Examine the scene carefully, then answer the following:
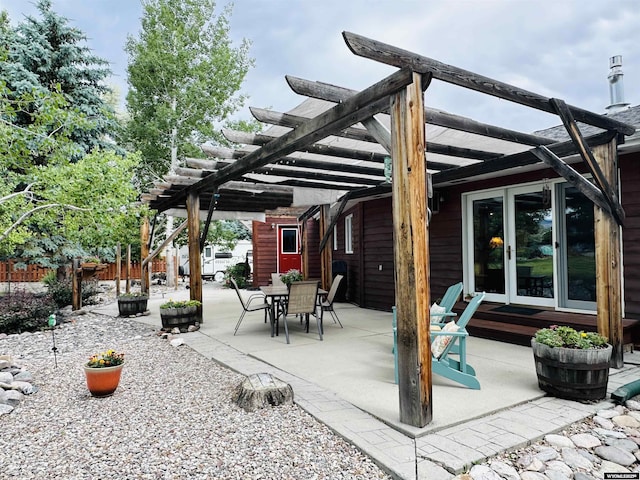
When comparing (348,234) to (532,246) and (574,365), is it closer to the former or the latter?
(532,246)

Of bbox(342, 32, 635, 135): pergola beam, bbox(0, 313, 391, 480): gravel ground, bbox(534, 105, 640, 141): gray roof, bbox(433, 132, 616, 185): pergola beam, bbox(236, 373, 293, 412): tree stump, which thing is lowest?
bbox(0, 313, 391, 480): gravel ground

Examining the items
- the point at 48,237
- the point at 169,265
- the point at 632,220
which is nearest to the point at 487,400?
the point at 632,220

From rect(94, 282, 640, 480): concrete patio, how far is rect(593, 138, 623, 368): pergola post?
1.10 ft

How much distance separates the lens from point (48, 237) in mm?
10789

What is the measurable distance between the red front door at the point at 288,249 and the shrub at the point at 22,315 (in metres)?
7.38

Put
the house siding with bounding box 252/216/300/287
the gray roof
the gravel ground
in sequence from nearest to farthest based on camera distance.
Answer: the gravel ground < the gray roof < the house siding with bounding box 252/216/300/287

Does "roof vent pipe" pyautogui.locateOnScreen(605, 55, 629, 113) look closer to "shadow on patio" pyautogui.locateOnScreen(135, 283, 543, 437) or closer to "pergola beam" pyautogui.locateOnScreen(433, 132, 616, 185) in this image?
"pergola beam" pyautogui.locateOnScreen(433, 132, 616, 185)

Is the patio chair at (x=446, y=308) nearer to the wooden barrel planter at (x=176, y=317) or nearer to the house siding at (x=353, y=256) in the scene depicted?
the wooden barrel planter at (x=176, y=317)

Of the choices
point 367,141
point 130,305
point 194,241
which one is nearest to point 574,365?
point 367,141

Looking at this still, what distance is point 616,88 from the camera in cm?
619

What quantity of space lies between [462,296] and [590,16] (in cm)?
712

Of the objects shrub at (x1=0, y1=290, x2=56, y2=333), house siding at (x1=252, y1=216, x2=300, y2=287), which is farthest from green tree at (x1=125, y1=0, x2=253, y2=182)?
shrub at (x1=0, y1=290, x2=56, y2=333)

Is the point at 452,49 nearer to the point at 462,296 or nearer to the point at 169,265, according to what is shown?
the point at 462,296

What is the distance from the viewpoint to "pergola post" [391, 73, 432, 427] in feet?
7.86
